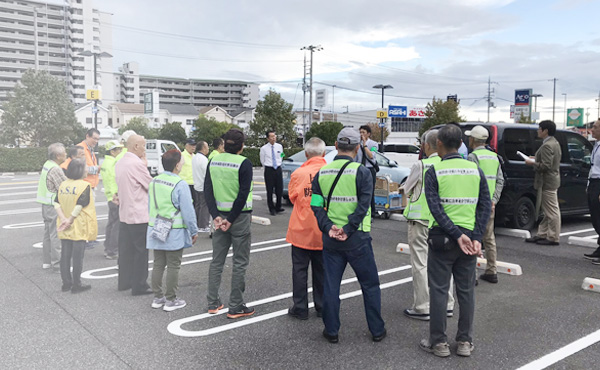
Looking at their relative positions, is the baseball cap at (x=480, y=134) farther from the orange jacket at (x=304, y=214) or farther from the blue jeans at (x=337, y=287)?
the blue jeans at (x=337, y=287)

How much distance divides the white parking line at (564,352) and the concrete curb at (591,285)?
4.54ft

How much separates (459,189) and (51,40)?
124127 millimetres

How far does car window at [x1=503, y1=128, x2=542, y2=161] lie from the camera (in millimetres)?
8805

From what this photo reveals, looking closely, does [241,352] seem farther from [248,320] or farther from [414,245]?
[414,245]

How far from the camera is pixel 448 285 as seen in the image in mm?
3889

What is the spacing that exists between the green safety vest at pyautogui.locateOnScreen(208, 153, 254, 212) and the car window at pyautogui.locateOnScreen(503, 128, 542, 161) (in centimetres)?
598

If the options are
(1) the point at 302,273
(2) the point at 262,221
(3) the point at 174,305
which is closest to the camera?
(1) the point at 302,273

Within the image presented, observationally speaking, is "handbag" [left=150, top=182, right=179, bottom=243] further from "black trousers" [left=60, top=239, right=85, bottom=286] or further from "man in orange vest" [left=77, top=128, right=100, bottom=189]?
"man in orange vest" [left=77, top=128, right=100, bottom=189]

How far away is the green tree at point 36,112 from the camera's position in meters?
41.5

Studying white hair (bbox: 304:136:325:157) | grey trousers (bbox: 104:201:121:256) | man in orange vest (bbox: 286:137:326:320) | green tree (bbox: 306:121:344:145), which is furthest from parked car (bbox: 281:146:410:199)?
green tree (bbox: 306:121:344:145)

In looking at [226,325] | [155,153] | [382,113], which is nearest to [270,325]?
[226,325]

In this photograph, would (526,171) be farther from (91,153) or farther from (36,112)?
(36,112)

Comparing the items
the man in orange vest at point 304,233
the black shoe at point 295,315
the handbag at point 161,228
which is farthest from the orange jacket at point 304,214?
the handbag at point 161,228

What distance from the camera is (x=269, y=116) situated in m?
44.3
